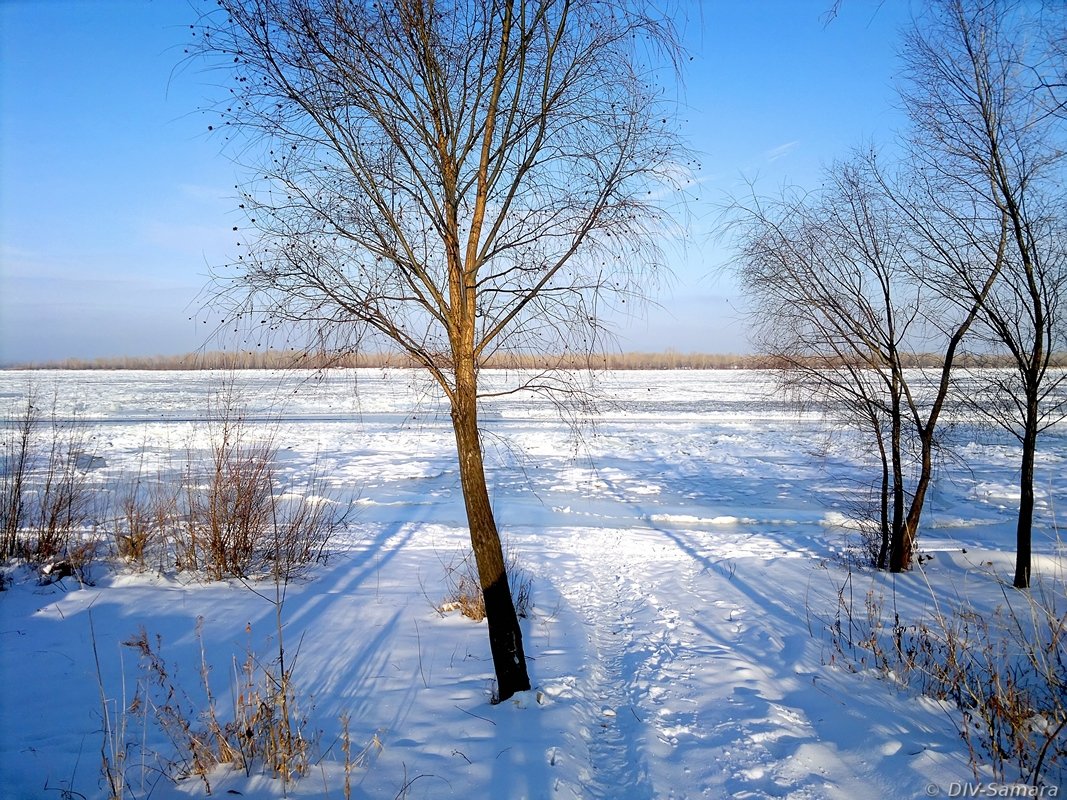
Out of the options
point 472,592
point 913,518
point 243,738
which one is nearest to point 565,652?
point 472,592

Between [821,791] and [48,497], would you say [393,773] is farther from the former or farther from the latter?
[48,497]

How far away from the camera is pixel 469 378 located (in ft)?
13.9

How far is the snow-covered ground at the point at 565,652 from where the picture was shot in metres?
3.51

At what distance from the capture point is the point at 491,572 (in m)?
4.37

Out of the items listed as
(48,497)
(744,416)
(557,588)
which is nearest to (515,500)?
(557,588)

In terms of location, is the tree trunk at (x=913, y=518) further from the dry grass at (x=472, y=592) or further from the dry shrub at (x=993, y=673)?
the dry grass at (x=472, y=592)

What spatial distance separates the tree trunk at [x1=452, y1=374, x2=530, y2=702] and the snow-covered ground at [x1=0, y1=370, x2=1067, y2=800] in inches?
8.4

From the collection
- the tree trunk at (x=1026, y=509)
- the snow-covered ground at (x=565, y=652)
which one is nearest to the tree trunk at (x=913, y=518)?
the snow-covered ground at (x=565, y=652)

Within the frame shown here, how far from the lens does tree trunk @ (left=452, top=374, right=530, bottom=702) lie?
4.29 meters

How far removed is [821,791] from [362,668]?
11.7ft

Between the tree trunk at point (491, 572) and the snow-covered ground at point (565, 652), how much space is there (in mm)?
213

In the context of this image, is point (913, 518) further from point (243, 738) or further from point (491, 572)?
point (243, 738)

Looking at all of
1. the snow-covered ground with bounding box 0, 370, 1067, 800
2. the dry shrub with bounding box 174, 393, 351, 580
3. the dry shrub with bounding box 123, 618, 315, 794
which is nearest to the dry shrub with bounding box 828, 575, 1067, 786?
the snow-covered ground with bounding box 0, 370, 1067, 800

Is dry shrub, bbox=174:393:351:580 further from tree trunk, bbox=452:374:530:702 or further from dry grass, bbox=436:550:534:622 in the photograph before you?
tree trunk, bbox=452:374:530:702
